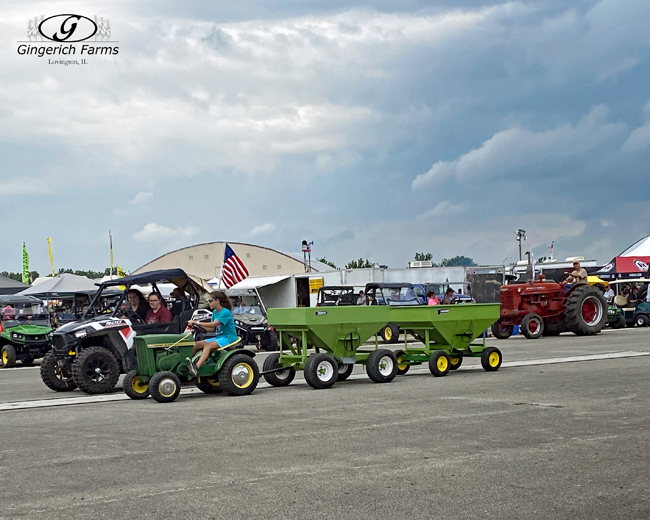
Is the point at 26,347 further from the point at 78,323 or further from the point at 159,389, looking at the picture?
the point at 159,389

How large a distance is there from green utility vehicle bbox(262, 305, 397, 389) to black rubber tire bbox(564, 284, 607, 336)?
44.7 feet

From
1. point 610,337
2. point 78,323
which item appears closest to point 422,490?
point 78,323

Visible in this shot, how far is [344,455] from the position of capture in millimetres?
7676

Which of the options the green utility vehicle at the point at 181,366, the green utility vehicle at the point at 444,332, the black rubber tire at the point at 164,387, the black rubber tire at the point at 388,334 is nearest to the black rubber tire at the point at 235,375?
the green utility vehicle at the point at 181,366

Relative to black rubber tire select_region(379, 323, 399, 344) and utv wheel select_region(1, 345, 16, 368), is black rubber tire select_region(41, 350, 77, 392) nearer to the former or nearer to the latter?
utv wheel select_region(1, 345, 16, 368)

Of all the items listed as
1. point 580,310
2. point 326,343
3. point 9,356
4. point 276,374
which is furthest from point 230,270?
point 326,343

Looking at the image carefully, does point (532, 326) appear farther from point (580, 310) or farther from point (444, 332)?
point (444, 332)

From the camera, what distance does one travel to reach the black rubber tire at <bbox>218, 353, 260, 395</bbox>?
12.6 metres

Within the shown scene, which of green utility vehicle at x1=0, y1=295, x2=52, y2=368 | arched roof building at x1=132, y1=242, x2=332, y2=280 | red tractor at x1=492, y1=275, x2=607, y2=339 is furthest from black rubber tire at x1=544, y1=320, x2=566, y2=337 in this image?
arched roof building at x1=132, y1=242, x2=332, y2=280

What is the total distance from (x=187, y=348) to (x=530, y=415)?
17.8ft

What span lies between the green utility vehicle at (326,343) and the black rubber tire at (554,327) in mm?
14026

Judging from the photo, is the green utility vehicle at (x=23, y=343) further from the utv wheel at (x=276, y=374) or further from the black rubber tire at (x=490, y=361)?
the black rubber tire at (x=490, y=361)

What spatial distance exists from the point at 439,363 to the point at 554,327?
43.7 feet

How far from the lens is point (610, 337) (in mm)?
25438
